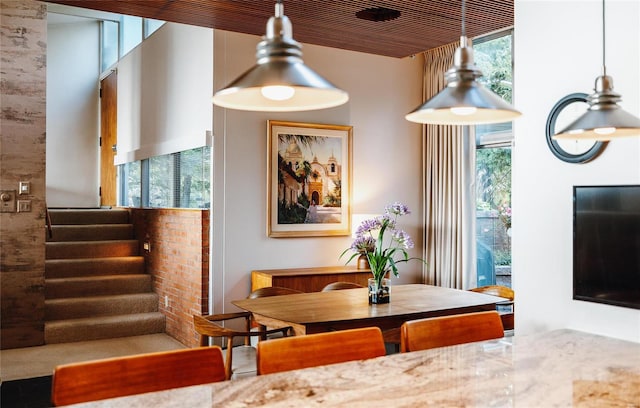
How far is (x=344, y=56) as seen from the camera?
6012mm

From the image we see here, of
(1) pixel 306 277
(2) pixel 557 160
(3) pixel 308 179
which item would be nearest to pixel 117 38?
(3) pixel 308 179

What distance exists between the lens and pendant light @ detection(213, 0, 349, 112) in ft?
4.75

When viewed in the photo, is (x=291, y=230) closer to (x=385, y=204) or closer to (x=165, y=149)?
(x=385, y=204)

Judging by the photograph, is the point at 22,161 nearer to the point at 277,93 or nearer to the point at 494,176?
the point at 494,176

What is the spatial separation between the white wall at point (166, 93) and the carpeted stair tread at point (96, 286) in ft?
4.69

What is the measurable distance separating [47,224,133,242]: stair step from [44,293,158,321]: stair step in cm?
112

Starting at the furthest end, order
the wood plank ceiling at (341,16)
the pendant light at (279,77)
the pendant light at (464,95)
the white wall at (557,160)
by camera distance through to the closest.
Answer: the wood plank ceiling at (341,16) < the white wall at (557,160) < the pendant light at (464,95) < the pendant light at (279,77)

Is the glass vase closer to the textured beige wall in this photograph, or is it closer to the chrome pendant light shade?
the chrome pendant light shade

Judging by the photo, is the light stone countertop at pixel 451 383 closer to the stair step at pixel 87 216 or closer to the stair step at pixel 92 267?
the stair step at pixel 92 267

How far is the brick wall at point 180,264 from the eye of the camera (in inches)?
211

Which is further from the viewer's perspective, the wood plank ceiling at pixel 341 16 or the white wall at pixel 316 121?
the white wall at pixel 316 121

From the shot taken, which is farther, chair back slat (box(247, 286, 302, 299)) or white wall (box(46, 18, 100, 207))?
white wall (box(46, 18, 100, 207))

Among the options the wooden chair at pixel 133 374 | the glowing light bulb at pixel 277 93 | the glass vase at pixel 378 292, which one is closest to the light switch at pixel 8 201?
the glass vase at pixel 378 292

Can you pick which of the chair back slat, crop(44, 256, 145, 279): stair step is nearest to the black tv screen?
the chair back slat
